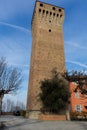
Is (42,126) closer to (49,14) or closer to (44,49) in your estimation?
(44,49)

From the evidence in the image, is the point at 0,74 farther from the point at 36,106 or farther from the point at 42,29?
the point at 42,29

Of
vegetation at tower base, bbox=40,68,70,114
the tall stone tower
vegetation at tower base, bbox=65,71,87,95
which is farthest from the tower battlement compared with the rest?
vegetation at tower base, bbox=65,71,87,95

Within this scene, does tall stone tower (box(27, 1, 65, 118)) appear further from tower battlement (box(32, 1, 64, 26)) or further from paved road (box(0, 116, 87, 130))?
paved road (box(0, 116, 87, 130))

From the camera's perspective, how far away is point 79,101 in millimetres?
40250

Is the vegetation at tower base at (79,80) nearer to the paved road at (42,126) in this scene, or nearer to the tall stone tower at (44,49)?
the paved road at (42,126)

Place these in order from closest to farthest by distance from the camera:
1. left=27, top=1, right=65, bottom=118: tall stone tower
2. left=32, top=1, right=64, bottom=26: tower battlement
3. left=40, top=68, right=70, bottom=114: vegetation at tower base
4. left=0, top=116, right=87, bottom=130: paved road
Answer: left=0, top=116, right=87, bottom=130: paved road < left=40, top=68, right=70, bottom=114: vegetation at tower base < left=27, top=1, right=65, bottom=118: tall stone tower < left=32, top=1, right=64, bottom=26: tower battlement

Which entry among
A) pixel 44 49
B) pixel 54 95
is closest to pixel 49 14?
pixel 44 49

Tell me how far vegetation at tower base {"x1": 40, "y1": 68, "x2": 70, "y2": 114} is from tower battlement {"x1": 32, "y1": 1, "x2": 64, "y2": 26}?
15.2 meters

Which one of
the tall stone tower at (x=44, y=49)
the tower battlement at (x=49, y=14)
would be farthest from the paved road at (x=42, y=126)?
the tower battlement at (x=49, y=14)

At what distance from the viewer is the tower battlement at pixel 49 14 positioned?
3834 cm

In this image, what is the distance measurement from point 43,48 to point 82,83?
19.8 m

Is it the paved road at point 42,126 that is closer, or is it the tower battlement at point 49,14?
the paved road at point 42,126

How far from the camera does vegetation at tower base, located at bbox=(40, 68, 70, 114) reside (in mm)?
27797

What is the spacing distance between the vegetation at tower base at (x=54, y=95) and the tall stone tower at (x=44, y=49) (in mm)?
2384
